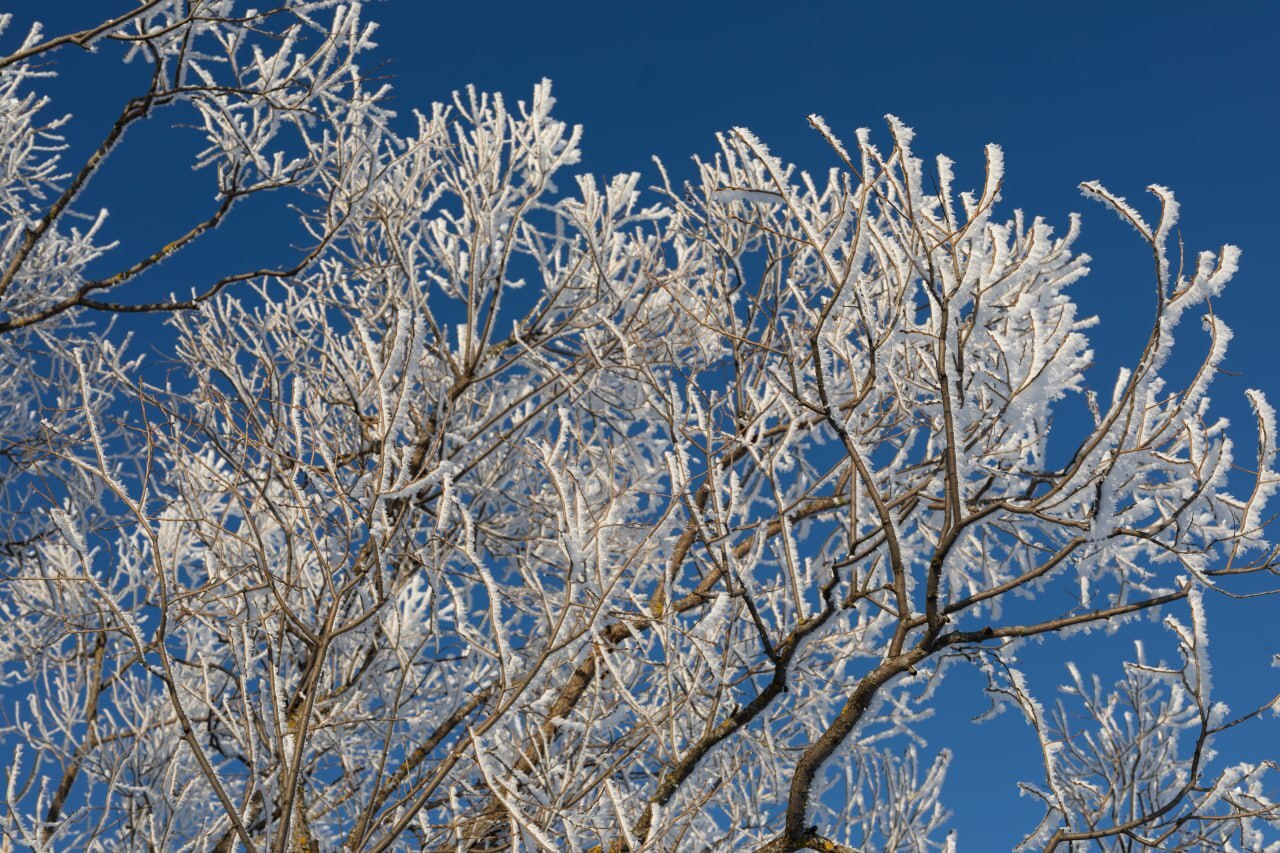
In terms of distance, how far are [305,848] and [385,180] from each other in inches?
138

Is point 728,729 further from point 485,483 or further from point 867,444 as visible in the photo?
point 485,483

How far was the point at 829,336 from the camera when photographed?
3021 mm

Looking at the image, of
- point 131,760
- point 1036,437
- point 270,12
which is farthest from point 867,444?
point 131,760

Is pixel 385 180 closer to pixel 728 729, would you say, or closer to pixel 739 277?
pixel 739 277

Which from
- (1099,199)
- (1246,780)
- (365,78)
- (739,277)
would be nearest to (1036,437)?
(1099,199)

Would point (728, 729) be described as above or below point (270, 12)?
below

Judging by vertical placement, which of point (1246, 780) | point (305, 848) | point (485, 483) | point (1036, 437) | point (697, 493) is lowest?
point (305, 848)

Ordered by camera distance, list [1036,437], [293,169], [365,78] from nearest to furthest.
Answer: [1036,437] → [365,78] → [293,169]

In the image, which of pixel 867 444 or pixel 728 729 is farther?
pixel 867 444

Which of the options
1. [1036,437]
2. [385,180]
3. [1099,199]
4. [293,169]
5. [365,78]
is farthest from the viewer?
[385,180]

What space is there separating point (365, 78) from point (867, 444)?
8.59ft

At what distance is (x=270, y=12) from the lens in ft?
12.1

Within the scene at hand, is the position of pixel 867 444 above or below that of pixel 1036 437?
above

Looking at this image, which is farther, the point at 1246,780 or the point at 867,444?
the point at 867,444
